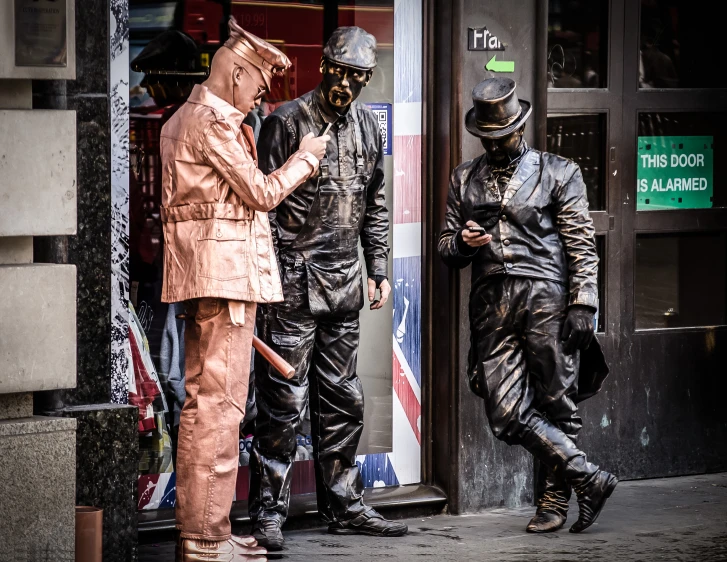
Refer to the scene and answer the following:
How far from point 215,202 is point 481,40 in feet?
7.24

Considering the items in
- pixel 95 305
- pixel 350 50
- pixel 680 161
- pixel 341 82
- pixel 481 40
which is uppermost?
pixel 481 40

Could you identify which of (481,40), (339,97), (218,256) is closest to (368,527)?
(218,256)

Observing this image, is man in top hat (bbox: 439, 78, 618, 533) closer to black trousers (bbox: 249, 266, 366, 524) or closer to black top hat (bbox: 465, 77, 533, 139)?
black top hat (bbox: 465, 77, 533, 139)

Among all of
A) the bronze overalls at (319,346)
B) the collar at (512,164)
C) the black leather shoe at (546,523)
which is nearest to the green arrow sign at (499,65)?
Result: the collar at (512,164)

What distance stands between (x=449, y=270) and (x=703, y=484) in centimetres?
216

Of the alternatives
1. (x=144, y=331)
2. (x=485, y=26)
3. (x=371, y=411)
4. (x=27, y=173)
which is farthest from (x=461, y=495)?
(x=27, y=173)

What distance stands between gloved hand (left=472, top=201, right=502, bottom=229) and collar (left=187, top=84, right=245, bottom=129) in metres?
1.48

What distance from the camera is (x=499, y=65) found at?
7.74m

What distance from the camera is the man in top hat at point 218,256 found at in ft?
20.1

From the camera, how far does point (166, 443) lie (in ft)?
23.6

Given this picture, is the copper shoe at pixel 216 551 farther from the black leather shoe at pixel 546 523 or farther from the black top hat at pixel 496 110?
the black top hat at pixel 496 110

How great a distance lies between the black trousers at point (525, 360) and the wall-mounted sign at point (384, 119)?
102 centimetres

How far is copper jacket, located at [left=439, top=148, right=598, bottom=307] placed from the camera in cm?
713

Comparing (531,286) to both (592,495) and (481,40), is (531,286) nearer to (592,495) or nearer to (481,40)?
(592,495)
